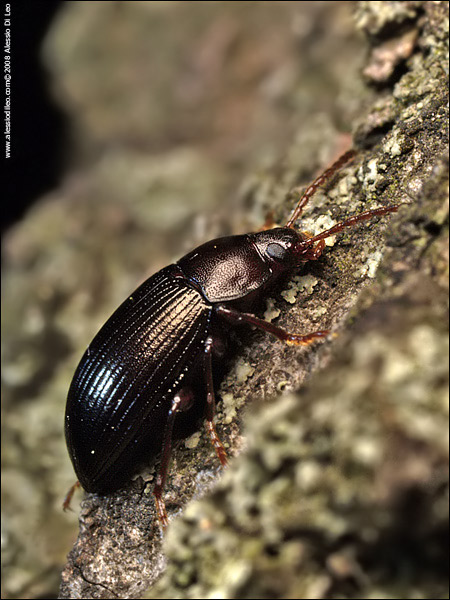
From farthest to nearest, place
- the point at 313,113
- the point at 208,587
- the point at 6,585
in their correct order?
the point at 313,113 < the point at 6,585 < the point at 208,587

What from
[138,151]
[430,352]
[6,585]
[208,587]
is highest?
[138,151]

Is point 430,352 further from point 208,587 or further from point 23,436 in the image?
point 23,436

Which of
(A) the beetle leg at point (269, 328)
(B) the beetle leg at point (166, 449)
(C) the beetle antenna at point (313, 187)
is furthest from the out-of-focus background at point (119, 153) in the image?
(B) the beetle leg at point (166, 449)

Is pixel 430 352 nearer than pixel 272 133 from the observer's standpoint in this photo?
Yes

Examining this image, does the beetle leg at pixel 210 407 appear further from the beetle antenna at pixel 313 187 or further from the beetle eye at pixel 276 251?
the beetle antenna at pixel 313 187

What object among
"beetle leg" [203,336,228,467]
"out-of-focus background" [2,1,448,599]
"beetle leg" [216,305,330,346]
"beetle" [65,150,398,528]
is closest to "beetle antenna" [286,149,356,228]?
"beetle" [65,150,398,528]

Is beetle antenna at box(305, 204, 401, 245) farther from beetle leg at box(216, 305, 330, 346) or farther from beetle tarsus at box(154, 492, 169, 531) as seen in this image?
beetle tarsus at box(154, 492, 169, 531)

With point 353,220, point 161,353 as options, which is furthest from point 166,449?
point 353,220

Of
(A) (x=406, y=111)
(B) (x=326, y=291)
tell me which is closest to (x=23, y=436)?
(B) (x=326, y=291)
